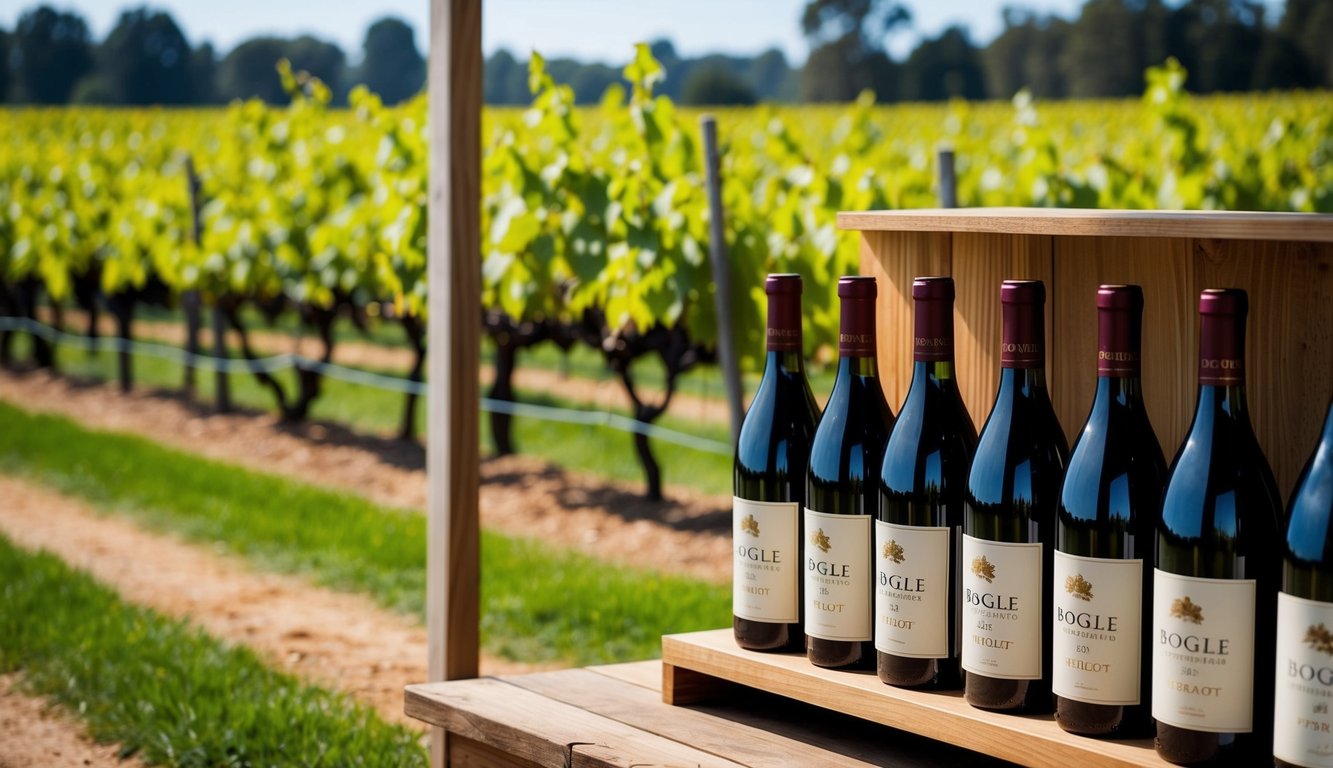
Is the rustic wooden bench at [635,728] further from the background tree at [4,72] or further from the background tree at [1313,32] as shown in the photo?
the background tree at [1313,32]

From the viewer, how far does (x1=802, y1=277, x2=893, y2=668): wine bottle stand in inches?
76.0

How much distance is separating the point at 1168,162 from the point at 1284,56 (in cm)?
4322

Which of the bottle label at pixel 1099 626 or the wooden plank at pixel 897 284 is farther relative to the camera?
the wooden plank at pixel 897 284

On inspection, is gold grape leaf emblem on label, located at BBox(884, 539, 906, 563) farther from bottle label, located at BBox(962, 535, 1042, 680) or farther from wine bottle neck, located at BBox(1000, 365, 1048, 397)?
wine bottle neck, located at BBox(1000, 365, 1048, 397)

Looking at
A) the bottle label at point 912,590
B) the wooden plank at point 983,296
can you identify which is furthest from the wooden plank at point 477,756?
the wooden plank at point 983,296

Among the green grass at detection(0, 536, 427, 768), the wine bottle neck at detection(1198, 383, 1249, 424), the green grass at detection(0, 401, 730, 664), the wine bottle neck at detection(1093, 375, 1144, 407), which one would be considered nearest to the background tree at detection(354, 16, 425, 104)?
the green grass at detection(0, 401, 730, 664)

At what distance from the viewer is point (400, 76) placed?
24.2 feet

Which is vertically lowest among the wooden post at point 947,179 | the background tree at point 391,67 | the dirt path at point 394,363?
the dirt path at point 394,363

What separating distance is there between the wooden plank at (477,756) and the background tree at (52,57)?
41.2m

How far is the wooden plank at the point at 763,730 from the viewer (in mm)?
1997

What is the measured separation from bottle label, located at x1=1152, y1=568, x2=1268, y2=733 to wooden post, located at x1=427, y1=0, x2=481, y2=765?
5.02 ft

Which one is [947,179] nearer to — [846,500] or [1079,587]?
[846,500]

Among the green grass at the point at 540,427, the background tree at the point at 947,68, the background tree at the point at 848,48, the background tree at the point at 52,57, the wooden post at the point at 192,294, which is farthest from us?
the background tree at the point at 848,48

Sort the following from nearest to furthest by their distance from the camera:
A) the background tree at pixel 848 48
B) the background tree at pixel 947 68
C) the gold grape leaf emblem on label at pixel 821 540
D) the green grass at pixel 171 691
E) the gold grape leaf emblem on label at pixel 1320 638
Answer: the gold grape leaf emblem on label at pixel 1320 638, the gold grape leaf emblem on label at pixel 821 540, the green grass at pixel 171 691, the background tree at pixel 947 68, the background tree at pixel 848 48
